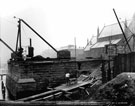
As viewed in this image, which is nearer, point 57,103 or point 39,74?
point 57,103

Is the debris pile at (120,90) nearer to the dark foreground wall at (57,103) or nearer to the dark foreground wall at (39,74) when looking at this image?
the dark foreground wall at (57,103)

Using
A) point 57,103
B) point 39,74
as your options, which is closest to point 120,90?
point 57,103

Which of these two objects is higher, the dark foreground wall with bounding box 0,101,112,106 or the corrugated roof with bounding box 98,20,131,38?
the corrugated roof with bounding box 98,20,131,38

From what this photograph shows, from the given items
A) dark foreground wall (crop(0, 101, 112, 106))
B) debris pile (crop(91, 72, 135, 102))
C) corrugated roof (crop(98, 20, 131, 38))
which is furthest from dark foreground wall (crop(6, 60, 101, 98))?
corrugated roof (crop(98, 20, 131, 38))

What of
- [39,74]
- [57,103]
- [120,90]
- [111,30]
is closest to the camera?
[120,90]

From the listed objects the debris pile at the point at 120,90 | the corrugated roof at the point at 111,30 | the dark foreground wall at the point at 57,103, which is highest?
the corrugated roof at the point at 111,30

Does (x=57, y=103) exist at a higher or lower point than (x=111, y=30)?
lower

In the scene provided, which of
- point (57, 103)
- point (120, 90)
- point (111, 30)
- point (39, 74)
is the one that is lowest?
point (57, 103)

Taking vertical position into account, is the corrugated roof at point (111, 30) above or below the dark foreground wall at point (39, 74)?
above

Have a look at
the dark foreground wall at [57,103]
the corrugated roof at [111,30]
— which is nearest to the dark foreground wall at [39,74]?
the dark foreground wall at [57,103]

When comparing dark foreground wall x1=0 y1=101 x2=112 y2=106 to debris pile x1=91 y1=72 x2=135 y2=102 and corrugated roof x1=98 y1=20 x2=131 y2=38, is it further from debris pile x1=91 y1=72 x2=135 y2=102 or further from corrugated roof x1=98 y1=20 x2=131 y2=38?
corrugated roof x1=98 y1=20 x2=131 y2=38

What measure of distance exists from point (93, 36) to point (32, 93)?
5997 centimetres

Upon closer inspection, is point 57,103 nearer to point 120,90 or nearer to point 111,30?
point 120,90

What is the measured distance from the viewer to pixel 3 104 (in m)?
11.8
